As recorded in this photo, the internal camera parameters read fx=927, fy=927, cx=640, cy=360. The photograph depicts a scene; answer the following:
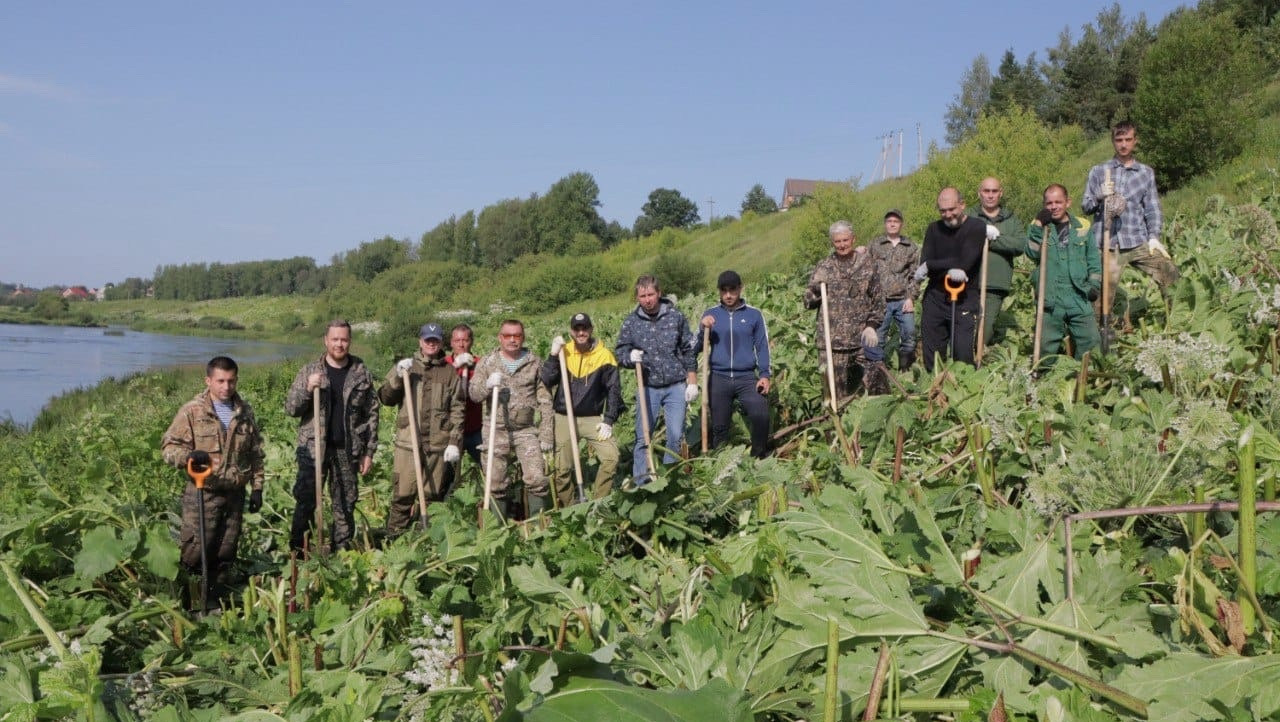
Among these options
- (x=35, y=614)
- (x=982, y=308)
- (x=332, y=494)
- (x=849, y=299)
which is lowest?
(x=332, y=494)

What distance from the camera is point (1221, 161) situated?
21.9 m

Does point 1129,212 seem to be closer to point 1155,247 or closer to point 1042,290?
point 1155,247

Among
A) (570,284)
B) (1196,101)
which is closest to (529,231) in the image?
(570,284)

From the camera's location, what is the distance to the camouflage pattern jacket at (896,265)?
8.50 m

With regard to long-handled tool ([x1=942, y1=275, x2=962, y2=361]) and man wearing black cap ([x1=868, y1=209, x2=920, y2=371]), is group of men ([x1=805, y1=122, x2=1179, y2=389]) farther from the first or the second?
man wearing black cap ([x1=868, y1=209, x2=920, y2=371])

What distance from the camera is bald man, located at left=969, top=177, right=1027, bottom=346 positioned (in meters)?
7.41

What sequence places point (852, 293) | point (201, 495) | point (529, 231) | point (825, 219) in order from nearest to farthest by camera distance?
point (201, 495)
point (852, 293)
point (825, 219)
point (529, 231)

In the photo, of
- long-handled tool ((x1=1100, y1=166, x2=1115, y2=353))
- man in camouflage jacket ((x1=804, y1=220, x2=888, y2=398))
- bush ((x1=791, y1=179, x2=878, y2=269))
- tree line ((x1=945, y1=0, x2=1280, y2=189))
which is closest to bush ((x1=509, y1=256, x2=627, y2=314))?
bush ((x1=791, y1=179, x2=878, y2=269))

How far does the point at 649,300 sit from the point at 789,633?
4.91 metres

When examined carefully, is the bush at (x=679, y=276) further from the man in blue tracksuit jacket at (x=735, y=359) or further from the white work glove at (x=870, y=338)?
the man in blue tracksuit jacket at (x=735, y=359)

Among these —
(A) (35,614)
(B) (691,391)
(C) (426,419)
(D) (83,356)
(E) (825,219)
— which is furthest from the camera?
(D) (83,356)

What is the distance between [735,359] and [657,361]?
→ 62 centimetres

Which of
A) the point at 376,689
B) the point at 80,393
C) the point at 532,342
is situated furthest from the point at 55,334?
the point at 376,689

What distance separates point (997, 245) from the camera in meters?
7.43
